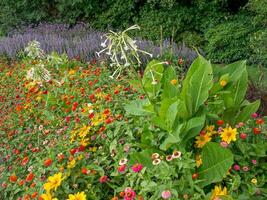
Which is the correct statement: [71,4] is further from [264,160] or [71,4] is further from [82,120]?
[264,160]

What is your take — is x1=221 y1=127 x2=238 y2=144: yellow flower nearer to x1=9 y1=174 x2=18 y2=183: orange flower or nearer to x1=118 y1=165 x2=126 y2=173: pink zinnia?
x1=118 y1=165 x2=126 y2=173: pink zinnia

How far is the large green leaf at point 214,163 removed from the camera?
2.35m

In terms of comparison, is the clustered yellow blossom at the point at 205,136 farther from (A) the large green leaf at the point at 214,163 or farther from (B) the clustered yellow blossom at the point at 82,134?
(B) the clustered yellow blossom at the point at 82,134

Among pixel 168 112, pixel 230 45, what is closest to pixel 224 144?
pixel 168 112

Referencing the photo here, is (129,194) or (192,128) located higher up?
(192,128)

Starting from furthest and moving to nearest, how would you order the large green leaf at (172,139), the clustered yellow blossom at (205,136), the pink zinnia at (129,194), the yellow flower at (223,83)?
the yellow flower at (223,83) → the clustered yellow blossom at (205,136) → the large green leaf at (172,139) → the pink zinnia at (129,194)

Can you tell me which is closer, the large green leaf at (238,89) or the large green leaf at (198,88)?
the large green leaf at (198,88)

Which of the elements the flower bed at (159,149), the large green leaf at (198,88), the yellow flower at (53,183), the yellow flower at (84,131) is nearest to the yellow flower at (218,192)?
the flower bed at (159,149)

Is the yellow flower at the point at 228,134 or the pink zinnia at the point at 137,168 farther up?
the yellow flower at the point at 228,134

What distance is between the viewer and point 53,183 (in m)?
2.44

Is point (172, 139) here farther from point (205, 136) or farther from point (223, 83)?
point (223, 83)

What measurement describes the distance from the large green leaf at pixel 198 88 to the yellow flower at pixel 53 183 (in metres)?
0.76

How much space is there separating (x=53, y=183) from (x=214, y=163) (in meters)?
0.82

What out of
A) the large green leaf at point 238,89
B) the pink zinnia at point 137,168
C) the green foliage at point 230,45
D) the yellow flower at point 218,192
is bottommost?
Result: the green foliage at point 230,45
